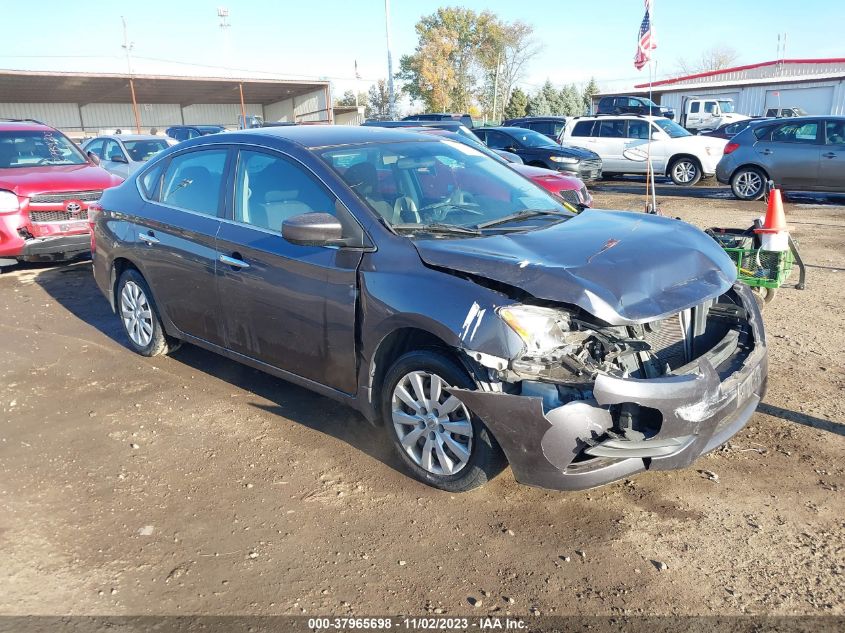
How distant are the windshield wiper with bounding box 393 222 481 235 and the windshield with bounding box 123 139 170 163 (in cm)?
1115

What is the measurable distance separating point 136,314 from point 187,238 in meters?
1.25

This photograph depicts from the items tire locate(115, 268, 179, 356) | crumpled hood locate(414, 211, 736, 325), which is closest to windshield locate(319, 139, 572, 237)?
crumpled hood locate(414, 211, 736, 325)

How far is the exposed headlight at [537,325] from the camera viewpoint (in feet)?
10.3

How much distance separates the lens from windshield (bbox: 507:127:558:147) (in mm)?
16562

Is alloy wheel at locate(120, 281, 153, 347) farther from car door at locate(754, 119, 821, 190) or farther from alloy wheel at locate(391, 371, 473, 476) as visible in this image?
car door at locate(754, 119, 821, 190)

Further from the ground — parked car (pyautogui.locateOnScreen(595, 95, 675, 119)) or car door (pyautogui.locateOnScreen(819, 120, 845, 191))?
parked car (pyautogui.locateOnScreen(595, 95, 675, 119))

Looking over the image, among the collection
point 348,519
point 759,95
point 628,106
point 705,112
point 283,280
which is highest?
point 759,95

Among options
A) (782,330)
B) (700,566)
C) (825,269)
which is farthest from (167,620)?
(825,269)

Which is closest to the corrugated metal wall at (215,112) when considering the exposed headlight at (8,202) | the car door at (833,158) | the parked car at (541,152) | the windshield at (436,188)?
the parked car at (541,152)

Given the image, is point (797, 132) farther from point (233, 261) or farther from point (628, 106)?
point (628, 106)

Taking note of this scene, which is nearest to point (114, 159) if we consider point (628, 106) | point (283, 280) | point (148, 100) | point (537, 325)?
point (283, 280)

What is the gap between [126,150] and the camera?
13477mm

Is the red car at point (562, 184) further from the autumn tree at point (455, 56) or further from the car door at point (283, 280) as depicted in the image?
the autumn tree at point (455, 56)

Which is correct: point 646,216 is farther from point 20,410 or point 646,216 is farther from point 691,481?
point 20,410
